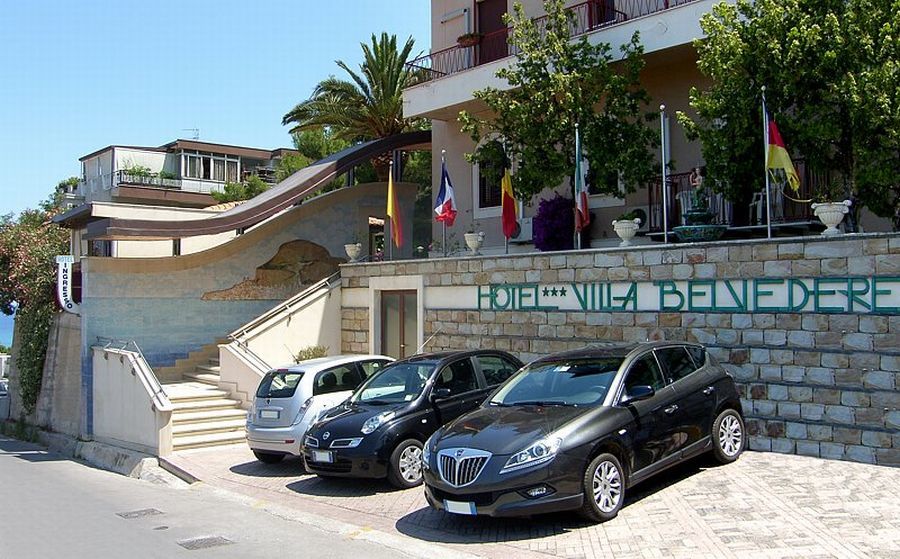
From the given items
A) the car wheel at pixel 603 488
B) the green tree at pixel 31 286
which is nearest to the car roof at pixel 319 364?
the car wheel at pixel 603 488

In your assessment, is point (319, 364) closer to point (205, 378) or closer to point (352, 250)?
point (205, 378)

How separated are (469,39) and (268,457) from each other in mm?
12527

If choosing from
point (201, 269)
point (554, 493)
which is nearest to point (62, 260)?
point (201, 269)

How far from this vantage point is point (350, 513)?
9.63 meters

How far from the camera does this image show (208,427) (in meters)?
15.9

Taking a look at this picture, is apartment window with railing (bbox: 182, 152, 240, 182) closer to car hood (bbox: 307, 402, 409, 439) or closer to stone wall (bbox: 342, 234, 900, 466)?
stone wall (bbox: 342, 234, 900, 466)

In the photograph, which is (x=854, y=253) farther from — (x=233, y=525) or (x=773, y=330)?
(x=233, y=525)

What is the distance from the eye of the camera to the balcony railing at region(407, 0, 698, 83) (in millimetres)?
17547

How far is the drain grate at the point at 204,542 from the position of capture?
859 centimetres

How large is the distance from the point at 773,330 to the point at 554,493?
5436 mm

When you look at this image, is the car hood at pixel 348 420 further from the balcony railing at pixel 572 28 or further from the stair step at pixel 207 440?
the balcony railing at pixel 572 28

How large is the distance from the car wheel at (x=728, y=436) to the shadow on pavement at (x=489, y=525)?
0.77 m

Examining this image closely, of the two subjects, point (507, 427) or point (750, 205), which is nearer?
point (507, 427)

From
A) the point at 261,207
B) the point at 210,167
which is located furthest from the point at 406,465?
the point at 210,167
